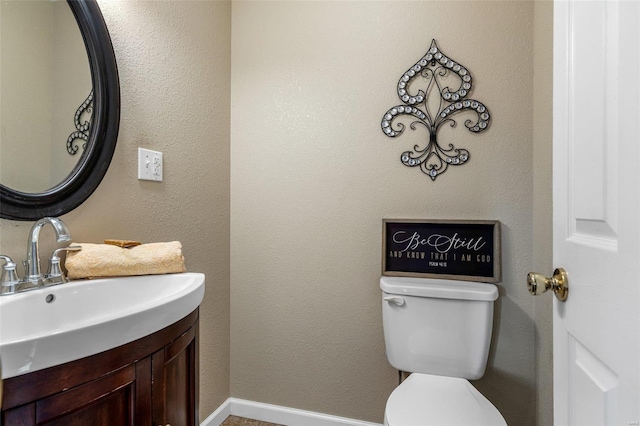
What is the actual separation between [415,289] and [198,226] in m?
1.01

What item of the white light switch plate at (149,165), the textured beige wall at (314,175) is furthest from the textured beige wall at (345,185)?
the white light switch plate at (149,165)

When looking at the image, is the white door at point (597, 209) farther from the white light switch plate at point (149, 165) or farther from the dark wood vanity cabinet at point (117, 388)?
the white light switch plate at point (149, 165)

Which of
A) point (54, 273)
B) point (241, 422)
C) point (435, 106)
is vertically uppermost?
point (435, 106)

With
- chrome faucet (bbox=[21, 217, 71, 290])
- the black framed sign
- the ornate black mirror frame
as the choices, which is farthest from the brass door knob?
the ornate black mirror frame

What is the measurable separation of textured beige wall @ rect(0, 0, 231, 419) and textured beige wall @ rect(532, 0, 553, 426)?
1.43 m

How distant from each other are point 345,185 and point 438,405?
3.15ft

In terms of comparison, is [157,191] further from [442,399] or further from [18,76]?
[442,399]

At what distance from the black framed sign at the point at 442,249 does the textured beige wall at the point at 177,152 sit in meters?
0.87

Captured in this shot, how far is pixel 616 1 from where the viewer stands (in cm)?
50

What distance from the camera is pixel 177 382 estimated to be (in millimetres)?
794

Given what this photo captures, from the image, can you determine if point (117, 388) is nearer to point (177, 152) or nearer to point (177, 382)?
point (177, 382)

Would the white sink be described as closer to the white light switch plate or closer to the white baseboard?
the white light switch plate

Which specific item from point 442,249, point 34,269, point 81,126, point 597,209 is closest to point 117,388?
point 34,269

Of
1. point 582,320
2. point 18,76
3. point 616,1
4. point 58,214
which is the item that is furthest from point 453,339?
point 18,76
